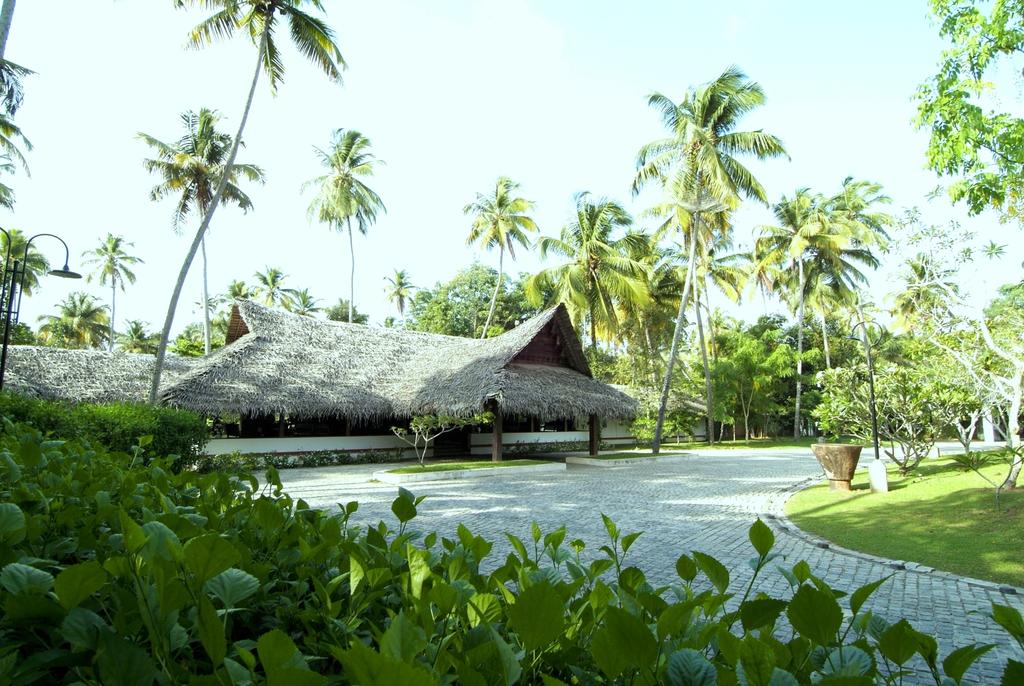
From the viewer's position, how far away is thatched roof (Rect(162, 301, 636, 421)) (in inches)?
665

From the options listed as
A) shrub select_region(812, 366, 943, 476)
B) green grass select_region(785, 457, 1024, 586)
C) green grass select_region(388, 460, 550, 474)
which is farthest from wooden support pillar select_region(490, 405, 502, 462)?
shrub select_region(812, 366, 943, 476)

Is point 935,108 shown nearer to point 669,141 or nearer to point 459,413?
point 459,413

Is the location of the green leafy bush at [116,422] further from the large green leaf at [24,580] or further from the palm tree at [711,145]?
the palm tree at [711,145]

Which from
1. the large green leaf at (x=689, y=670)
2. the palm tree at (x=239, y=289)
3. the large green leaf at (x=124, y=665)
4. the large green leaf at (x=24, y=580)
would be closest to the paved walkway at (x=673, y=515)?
the large green leaf at (x=689, y=670)

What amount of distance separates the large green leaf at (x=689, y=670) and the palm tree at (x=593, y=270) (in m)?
23.3

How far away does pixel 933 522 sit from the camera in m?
8.02

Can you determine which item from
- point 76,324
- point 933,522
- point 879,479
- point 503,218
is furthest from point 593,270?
point 76,324

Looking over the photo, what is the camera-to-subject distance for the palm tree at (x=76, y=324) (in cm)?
4028

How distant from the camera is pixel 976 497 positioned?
8922 millimetres

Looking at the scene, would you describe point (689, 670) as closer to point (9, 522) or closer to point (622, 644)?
point (622, 644)

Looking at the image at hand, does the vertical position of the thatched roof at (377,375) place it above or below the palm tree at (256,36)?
below

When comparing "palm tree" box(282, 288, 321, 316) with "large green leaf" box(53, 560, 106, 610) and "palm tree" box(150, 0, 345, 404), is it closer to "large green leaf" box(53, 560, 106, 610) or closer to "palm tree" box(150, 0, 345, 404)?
"palm tree" box(150, 0, 345, 404)

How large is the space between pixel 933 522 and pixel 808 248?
26.3m

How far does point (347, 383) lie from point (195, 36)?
35.5 ft
